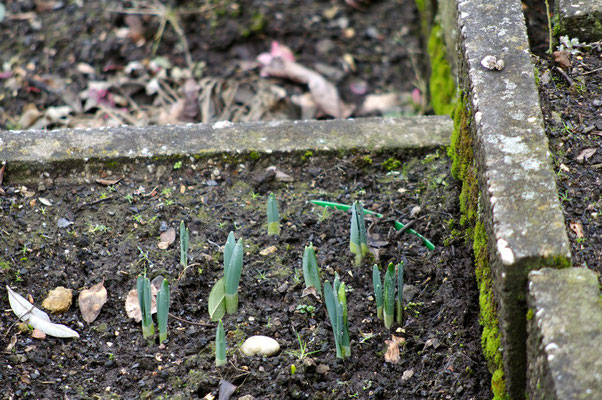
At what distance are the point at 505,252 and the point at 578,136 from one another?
0.67 m

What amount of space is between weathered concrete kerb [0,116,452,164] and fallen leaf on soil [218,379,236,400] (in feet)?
3.39

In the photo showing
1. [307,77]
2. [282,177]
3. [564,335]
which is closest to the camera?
[564,335]

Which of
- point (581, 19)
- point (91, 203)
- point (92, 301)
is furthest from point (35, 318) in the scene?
point (581, 19)

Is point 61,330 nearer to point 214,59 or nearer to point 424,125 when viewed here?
point 424,125

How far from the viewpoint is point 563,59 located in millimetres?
2443

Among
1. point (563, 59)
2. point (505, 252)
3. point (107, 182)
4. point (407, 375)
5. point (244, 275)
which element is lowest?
point (407, 375)

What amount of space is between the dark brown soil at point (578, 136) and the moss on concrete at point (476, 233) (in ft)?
0.84

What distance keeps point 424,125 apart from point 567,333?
1474 millimetres

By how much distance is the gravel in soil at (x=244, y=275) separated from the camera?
2068mm

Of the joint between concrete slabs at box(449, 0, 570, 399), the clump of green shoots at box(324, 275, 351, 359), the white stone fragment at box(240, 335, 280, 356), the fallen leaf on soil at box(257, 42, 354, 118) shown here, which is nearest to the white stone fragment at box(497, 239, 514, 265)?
the joint between concrete slabs at box(449, 0, 570, 399)

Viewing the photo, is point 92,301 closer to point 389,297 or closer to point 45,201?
point 45,201

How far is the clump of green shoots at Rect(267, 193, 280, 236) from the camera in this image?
2.41m

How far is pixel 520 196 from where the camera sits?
191 cm

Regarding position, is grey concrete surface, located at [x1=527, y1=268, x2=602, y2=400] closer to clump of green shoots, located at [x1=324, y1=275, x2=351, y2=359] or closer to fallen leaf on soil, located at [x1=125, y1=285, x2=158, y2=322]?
clump of green shoots, located at [x1=324, y1=275, x2=351, y2=359]
